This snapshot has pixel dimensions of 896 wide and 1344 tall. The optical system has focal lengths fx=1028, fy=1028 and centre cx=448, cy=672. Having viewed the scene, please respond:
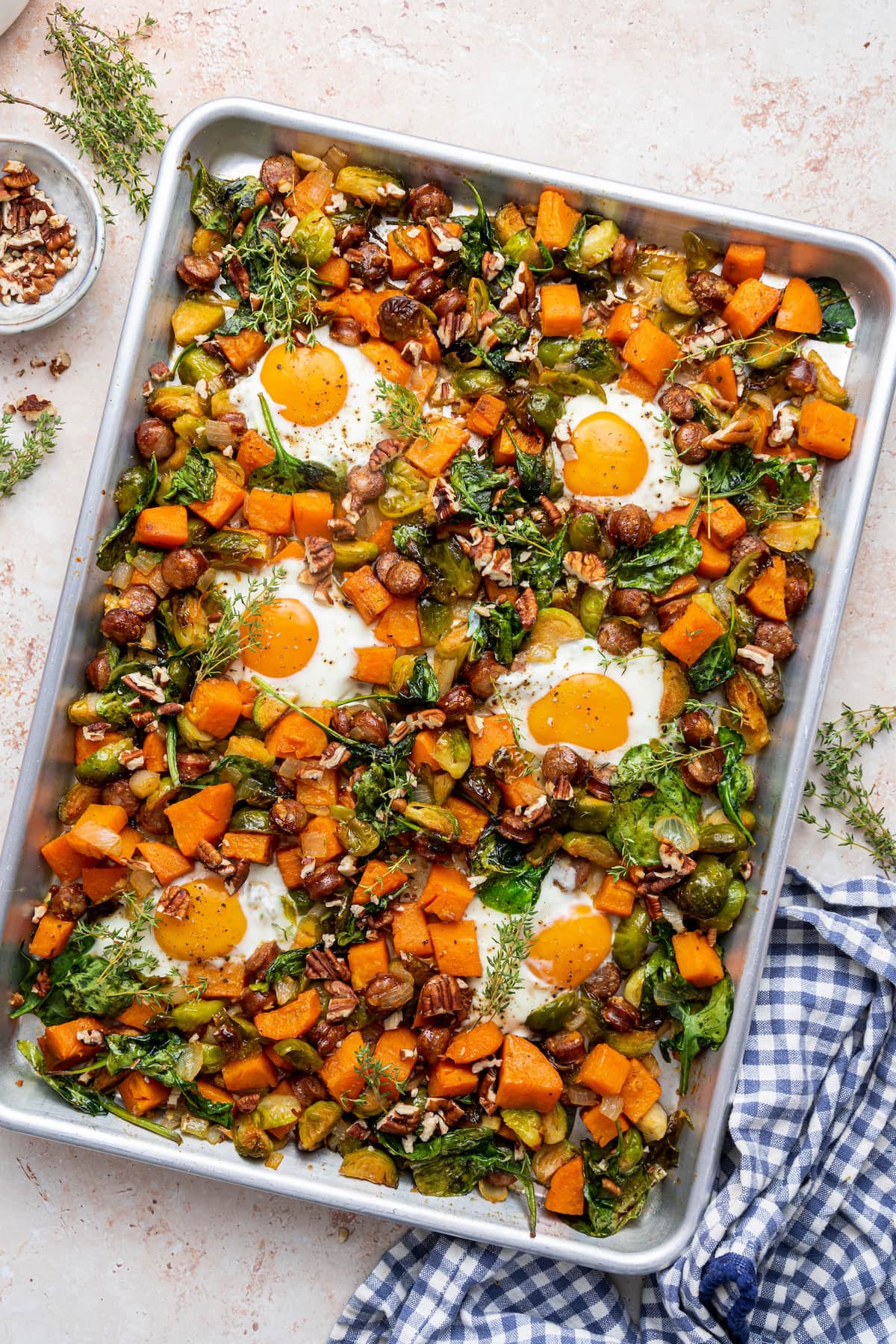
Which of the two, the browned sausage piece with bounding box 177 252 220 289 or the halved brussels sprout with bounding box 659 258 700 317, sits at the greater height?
the halved brussels sprout with bounding box 659 258 700 317

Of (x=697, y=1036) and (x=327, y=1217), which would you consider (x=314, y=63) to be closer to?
(x=697, y=1036)

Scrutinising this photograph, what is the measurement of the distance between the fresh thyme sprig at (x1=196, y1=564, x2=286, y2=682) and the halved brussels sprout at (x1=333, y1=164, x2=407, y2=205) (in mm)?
1569

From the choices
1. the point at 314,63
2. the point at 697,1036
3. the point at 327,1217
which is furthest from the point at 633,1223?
the point at 314,63

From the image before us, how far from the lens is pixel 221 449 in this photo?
4.15m

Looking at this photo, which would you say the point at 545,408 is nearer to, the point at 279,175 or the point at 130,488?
the point at 279,175

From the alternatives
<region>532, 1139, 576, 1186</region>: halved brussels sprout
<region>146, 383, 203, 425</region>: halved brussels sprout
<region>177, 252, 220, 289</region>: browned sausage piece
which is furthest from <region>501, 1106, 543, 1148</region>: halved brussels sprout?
<region>177, 252, 220, 289</region>: browned sausage piece

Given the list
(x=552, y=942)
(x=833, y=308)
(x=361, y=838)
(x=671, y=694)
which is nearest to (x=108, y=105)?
(x=833, y=308)

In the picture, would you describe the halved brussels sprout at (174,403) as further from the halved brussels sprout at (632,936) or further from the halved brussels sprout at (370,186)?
the halved brussels sprout at (632,936)

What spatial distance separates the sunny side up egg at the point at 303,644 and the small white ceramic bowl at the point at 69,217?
1451 millimetres

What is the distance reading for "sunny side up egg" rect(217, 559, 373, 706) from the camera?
401 cm

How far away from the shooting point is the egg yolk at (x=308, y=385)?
4.09m

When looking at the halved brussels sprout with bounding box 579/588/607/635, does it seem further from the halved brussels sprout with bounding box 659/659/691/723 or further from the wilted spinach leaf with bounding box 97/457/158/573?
the wilted spinach leaf with bounding box 97/457/158/573

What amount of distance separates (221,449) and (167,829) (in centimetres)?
155

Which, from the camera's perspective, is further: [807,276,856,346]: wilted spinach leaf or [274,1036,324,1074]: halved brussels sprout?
[807,276,856,346]: wilted spinach leaf
